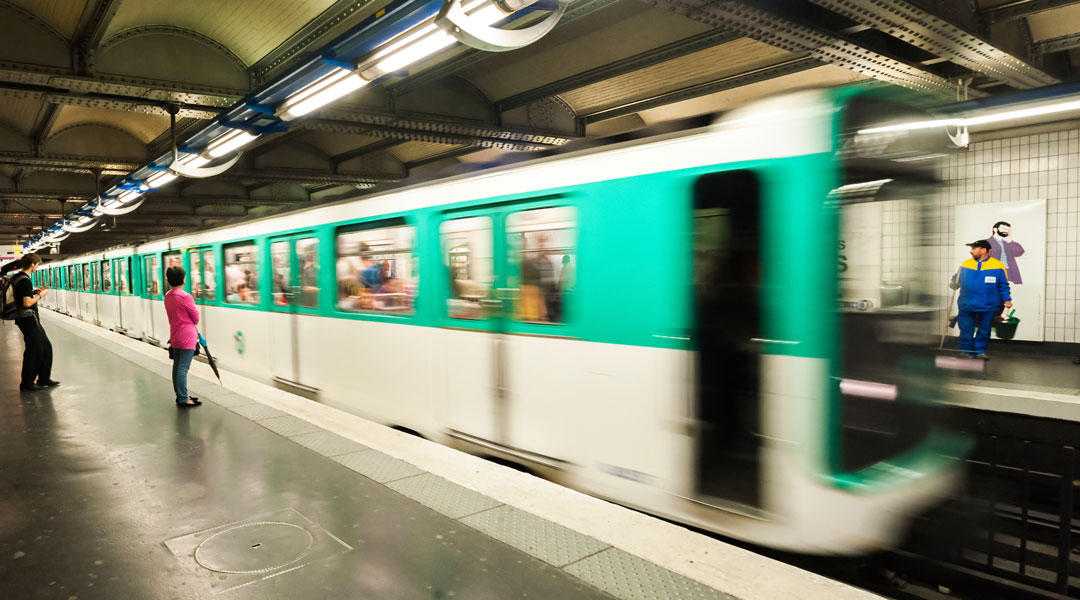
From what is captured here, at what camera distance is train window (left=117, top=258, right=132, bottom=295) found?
16094 millimetres

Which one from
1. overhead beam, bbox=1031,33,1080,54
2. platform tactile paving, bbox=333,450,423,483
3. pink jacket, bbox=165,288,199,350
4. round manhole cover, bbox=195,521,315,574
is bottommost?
round manhole cover, bbox=195,521,315,574

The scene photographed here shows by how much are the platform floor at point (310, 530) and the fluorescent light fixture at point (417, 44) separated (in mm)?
2993

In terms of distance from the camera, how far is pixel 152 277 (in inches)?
544

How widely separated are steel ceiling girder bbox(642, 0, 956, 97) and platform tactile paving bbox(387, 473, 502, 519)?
3725 millimetres

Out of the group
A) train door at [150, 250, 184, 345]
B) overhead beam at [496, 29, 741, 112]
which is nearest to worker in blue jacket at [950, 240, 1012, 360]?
overhead beam at [496, 29, 741, 112]

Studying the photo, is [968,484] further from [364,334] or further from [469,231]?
[364,334]

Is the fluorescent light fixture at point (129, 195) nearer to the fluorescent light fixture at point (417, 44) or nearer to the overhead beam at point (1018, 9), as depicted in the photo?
the fluorescent light fixture at point (417, 44)

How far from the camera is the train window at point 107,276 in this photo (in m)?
18.3

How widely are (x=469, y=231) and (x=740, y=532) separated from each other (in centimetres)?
299

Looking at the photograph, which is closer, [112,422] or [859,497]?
[859,497]

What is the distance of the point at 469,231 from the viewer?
5.16m

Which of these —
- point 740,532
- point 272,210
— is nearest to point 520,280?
point 740,532

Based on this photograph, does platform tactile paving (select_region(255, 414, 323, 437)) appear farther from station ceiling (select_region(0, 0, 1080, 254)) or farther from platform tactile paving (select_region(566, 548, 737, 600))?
platform tactile paving (select_region(566, 548, 737, 600))

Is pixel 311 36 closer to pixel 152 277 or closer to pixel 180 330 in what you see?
pixel 180 330
